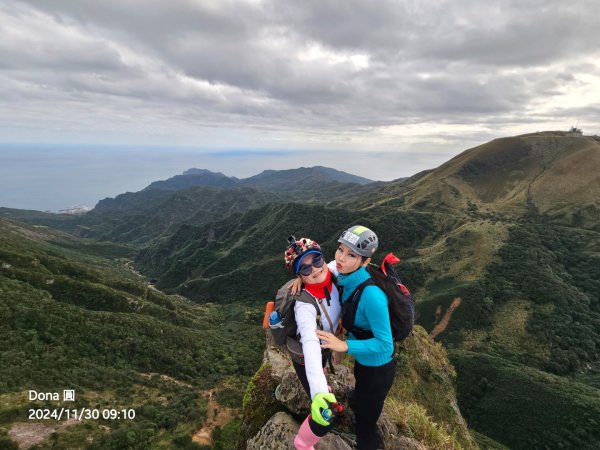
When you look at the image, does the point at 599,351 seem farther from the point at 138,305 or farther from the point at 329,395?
the point at 138,305

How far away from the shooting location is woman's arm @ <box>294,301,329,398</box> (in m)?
4.83

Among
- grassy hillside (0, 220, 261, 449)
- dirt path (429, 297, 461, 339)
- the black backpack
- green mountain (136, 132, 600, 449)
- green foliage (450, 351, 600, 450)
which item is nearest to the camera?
the black backpack

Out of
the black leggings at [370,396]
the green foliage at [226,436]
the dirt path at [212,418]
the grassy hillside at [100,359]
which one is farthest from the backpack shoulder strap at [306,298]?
the dirt path at [212,418]

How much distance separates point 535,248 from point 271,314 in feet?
409

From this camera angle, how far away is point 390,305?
18.3ft

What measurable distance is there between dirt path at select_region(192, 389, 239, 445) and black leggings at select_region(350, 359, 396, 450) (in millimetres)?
26396

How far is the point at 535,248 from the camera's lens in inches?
4053

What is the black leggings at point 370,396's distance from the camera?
19.8 ft

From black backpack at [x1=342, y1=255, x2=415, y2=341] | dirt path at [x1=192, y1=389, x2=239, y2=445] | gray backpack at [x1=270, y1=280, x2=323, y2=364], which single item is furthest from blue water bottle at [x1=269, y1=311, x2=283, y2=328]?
dirt path at [x1=192, y1=389, x2=239, y2=445]

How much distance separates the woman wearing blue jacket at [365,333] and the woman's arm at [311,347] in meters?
0.22

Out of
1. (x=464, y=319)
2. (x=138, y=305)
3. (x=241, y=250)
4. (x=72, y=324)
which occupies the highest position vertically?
(x=72, y=324)

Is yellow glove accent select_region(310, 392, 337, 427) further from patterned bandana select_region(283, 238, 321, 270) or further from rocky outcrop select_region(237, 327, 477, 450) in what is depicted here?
rocky outcrop select_region(237, 327, 477, 450)

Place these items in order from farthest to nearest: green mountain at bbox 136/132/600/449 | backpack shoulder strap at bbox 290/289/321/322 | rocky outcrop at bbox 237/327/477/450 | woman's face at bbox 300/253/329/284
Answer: green mountain at bbox 136/132/600/449 < rocky outcrop at bbox 237/327/477/450 < woman's face at bbox 300/253/329/284 < backpack shoulder strap at bbox 290/289/321/322

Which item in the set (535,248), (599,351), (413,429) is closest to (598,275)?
(535,248)
